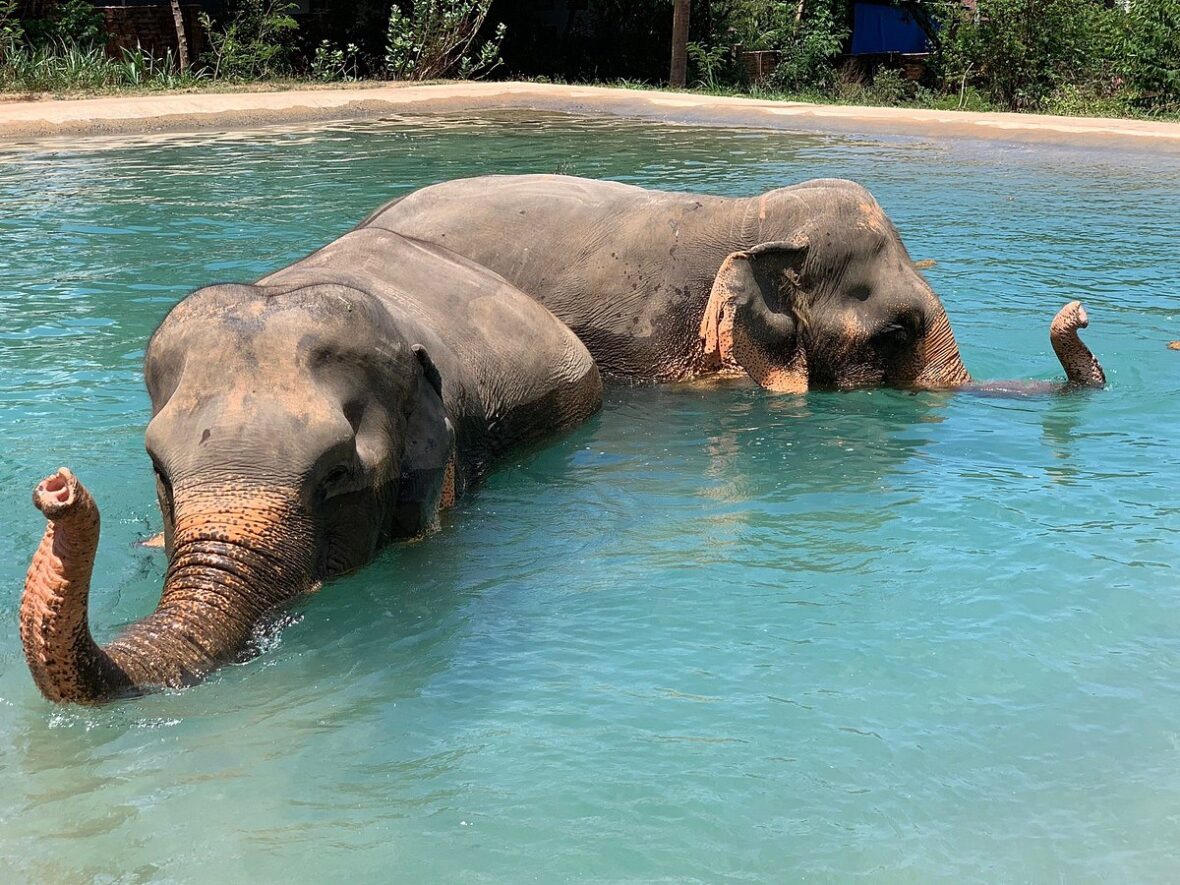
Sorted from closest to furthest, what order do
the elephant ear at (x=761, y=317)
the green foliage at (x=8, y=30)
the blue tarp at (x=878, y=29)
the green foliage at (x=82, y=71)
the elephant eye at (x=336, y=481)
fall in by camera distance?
the elephant eye at (x=336, y=481) < the elephant ear at (x=761, y=317) < the green foliage at (x=82, y=71) < the green foliage at (x=8, y=30) < the blue tarp at (x=878, y=29)

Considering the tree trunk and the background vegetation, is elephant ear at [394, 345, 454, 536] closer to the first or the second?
the background vegetation

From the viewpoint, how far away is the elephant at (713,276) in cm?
781

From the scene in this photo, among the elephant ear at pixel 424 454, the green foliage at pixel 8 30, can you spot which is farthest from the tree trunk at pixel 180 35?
the elephant ear at pixel 424 454

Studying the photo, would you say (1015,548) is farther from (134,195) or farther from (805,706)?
(134,195)

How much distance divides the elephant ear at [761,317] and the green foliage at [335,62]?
71.4ft

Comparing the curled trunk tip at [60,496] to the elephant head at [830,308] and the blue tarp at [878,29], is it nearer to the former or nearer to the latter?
the elephant head at [830,308]

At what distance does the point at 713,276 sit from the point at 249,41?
73.5 feet

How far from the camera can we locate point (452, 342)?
6391 millimetres

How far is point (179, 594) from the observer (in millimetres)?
4297

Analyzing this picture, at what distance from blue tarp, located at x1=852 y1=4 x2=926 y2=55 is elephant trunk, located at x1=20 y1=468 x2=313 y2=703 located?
33.2 m

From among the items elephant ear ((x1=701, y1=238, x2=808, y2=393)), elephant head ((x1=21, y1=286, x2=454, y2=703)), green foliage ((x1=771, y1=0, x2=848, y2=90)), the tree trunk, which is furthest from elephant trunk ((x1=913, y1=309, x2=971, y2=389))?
green foliage ((x1=771, y1=0, x2=848, y2=90))

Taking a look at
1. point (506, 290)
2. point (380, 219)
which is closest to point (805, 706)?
point (506, 290)

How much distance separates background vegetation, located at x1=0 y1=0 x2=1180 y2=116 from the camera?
25.5 metres

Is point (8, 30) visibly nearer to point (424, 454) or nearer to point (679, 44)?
point (679, 44)
